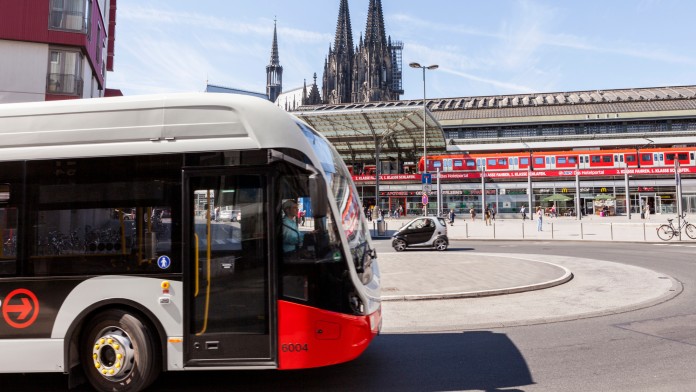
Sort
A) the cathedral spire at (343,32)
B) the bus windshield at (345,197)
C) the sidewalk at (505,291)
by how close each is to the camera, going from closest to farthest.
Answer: the bus windshield at (345,197), the sidewalk at (505,291), the cathedral spire at (343,32)

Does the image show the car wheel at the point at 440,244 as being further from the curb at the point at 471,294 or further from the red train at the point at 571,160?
the red train at the point at 571,160

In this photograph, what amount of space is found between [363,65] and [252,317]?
104 meters

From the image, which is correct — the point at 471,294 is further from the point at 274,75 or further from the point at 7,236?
the point at 274,75

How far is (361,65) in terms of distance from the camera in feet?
336

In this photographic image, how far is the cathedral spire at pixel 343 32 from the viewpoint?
349 feet

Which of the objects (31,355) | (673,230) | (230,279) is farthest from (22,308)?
(673,230)

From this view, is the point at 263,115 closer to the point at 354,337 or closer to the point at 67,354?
the point at 354,337

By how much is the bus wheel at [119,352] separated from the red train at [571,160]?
3920 cm

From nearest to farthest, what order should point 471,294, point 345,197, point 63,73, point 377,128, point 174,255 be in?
point 174,255, point 345,197, point 471,294, point 63,73, point 377,128

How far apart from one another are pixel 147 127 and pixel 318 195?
1982 millimetres

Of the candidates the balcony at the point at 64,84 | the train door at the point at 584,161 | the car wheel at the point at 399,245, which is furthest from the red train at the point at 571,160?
the balcony at the point at 64,84

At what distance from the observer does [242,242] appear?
421 centimetres

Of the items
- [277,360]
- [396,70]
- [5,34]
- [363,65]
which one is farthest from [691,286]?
[396,70]

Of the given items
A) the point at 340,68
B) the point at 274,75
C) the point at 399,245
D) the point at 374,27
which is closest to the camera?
the point at 399,245
